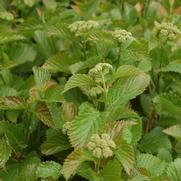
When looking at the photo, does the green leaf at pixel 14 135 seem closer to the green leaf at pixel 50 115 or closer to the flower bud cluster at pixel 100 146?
the green leaf at pixel 50 115

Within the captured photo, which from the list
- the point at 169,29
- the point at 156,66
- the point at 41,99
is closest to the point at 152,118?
the point at 156,66

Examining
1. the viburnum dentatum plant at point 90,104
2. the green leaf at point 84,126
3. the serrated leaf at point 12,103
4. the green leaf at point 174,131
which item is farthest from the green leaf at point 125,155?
the serrated leaf at point 12,103

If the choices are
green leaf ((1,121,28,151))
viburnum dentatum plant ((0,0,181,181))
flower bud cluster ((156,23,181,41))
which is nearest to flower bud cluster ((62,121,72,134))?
viburnum dentatum plant ((0,0,181,181))

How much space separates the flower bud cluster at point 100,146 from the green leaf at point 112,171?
0.11 meters

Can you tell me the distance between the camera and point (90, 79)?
5.82 ft

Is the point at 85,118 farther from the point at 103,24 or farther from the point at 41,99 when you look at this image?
the point at 103,24

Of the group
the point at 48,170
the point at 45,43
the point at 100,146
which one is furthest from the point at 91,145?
the point at 45,43

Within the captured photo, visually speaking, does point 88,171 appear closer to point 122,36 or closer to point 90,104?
point 90,104

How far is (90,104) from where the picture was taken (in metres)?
1.84

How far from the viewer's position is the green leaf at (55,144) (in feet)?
5.91

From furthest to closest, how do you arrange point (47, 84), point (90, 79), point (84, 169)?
1. point (47, 84)
2. point (90, 79)
3. point (84, 169)

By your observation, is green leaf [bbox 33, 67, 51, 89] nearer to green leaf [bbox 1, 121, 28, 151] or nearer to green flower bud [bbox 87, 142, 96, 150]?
green leaf [bbox 1, 121, 28, 151]

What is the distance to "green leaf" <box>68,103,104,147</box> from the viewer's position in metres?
1.63

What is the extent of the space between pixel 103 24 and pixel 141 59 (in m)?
0.53
